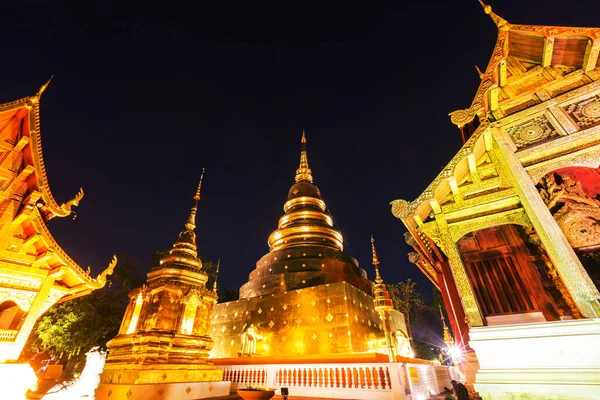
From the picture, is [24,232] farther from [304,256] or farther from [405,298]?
[405,298]

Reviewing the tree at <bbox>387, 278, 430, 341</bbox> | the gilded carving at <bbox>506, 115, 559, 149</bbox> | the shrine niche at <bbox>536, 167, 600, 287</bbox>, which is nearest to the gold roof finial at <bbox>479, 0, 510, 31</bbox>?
the gilded carving at <bbox>506, 115, 559, 149</bbox>

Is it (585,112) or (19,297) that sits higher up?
(585,112)

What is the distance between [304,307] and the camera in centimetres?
1088

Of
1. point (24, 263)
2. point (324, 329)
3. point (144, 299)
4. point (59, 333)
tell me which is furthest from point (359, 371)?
point (59, 333)

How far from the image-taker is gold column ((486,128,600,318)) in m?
3.06

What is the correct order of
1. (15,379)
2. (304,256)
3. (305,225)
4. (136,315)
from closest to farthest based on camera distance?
(15,379) → (136,315) → (304,256) → (305,225)

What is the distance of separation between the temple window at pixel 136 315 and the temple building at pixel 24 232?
2008 mm

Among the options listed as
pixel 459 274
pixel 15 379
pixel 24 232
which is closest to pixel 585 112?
pixel 459 274

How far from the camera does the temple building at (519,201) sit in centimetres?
349

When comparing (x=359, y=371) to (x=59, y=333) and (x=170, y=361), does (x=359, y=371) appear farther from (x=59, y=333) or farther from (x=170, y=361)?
(x=59, y=333)

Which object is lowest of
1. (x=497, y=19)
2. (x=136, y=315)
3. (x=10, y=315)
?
(x=10, y=315)

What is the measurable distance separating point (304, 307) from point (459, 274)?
25.8ft

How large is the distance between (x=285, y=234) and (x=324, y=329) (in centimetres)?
716

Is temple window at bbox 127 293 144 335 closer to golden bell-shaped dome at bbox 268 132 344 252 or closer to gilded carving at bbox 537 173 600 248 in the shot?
golden bell-shaped dome at bbox 268 132 344 252
